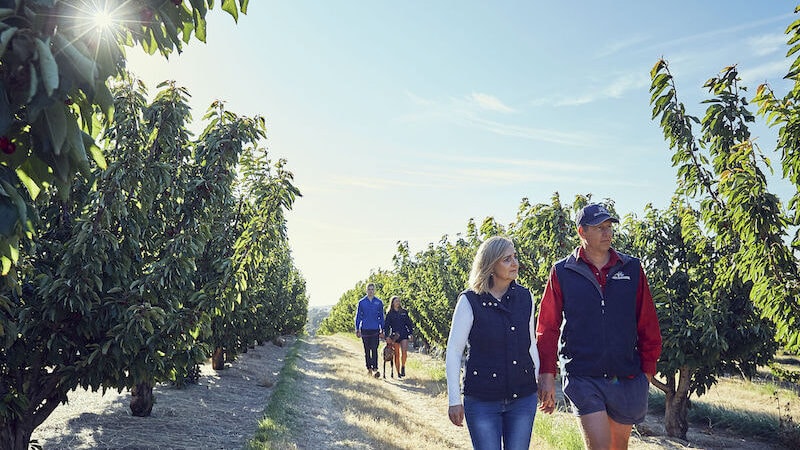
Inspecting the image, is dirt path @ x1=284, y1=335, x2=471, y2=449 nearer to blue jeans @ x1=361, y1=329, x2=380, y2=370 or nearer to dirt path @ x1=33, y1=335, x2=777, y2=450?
dirt path @ x1=33, y1=335, x2=777, y2=450

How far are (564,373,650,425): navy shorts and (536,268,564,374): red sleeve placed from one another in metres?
0.24

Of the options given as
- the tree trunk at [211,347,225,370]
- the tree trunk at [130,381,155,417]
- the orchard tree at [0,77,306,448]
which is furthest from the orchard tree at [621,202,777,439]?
the tree trunk at [211,347,225,370]

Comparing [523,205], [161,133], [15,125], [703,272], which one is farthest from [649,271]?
[15,125]

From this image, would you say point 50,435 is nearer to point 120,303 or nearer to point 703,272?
point 120,303

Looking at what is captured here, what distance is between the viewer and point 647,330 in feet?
13.2

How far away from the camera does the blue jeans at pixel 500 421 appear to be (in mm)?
3721

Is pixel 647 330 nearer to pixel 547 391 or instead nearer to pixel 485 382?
pixel 547 391

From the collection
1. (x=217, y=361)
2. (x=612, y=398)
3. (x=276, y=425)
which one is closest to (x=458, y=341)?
(x=612, y=398)

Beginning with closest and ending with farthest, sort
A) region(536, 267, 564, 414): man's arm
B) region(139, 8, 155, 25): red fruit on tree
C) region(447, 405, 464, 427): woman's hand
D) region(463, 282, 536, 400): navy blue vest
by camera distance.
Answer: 1. region(139, 8, 155, 25): red fruit on tree
2. region(447, 405, 464, 427): woman's hand
3. region(463, 282, 536, 400): navy blue vest
4. region(536, 267, 564, 414): man's arm

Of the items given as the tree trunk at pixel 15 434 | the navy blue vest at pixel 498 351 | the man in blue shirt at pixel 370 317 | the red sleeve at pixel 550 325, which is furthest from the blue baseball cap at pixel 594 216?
the man in blue shirt at pixel 370 317

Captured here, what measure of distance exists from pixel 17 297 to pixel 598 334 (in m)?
4.95

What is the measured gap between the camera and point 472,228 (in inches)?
626

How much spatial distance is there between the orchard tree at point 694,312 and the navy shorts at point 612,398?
15.1 feet

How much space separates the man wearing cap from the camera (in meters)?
3.86
